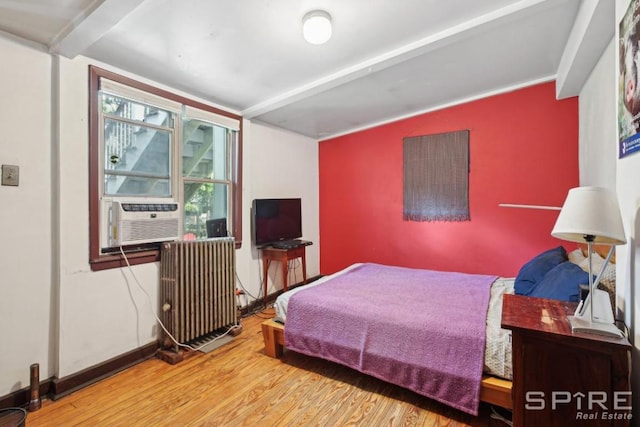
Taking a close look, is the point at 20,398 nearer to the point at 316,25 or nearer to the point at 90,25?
the point at 90,25

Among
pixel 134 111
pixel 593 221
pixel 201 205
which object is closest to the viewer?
pixel 593 221

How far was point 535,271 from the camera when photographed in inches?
86.0

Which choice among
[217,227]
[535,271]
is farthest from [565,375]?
[217,227]

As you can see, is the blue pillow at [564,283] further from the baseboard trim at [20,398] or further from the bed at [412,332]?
the baseboard trim at [20,398]

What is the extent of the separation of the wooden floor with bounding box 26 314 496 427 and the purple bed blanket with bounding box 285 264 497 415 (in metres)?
0.16

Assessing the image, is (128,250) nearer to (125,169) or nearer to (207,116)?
(125,169)

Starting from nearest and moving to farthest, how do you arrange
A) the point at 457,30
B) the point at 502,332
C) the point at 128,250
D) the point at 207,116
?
the point at 502,332, the point at 457,30, the point at 128,250, the point at 207,116

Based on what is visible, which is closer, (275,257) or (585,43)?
(585,43)

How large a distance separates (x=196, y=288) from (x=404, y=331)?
5.90ft

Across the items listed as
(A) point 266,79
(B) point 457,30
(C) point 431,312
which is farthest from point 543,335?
(A) point 266,79

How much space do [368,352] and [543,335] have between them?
110 cm

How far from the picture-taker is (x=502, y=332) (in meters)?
1.70

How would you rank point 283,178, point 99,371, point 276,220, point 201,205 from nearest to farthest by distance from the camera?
point 99,371 < point 201,205 < point 276,220 < point 283,178

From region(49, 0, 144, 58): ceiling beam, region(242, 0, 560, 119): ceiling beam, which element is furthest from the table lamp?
region(49, 0, 144, 58): ceiling beam
